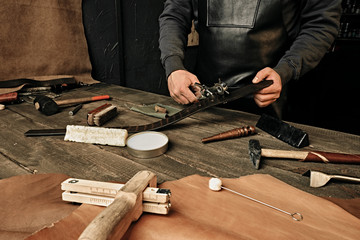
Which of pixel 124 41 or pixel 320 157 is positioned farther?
pixel 124 41

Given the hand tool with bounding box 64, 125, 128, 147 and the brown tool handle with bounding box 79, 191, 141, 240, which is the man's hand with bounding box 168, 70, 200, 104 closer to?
the hand tool with bounding box 64, 125, 128, 147

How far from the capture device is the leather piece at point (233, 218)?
0.61m

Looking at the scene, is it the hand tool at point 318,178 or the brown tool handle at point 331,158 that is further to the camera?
the brown tool handle at point 331,158

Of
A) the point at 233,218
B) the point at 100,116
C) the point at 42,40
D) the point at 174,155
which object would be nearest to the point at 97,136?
the point at 100,116

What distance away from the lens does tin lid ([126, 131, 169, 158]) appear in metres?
0.99

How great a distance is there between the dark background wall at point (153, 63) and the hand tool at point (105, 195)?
6.21 ft

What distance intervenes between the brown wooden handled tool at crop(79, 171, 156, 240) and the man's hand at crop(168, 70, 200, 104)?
810 millimetres

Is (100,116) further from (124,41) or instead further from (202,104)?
(124,41)

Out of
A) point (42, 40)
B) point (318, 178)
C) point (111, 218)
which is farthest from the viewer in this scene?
point (42, 40)

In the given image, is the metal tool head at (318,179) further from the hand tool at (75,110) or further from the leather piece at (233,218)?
the hand tool at (75,110)

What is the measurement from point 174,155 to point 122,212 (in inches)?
19.7

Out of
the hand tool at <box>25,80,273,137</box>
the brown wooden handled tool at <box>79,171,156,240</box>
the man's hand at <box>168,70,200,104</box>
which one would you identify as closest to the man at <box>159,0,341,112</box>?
the man's hand at <box>168,70,200,104</box>

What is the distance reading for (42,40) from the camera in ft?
6.69

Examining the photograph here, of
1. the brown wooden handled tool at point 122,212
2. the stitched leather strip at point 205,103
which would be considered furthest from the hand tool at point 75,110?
the brown wooden handled tool at point 122,212
